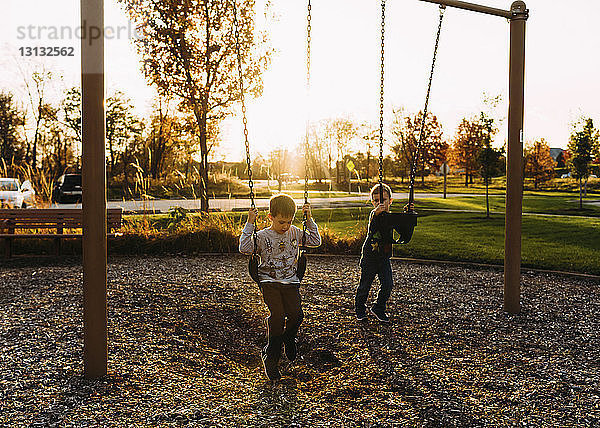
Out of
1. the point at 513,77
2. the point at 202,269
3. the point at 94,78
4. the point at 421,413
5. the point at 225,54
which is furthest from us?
the point at 225,54

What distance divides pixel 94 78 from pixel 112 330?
2.38 metres

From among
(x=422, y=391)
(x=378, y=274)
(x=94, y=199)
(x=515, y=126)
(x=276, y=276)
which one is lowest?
(x=422, y=391)

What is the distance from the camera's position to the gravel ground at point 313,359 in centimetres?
350

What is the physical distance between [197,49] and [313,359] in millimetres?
11387

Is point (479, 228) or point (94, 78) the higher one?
point (94, 78)

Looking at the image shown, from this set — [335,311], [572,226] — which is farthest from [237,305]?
[572,226]

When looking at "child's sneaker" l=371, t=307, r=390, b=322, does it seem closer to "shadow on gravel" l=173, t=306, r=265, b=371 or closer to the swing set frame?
"shadow on gravel" l=173, t=306, r=265, b=371

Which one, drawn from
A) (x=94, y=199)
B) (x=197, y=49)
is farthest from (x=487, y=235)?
(x=94, y=199)

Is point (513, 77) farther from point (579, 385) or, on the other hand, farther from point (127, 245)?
point (127, 245)

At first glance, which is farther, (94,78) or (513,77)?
(513,77)

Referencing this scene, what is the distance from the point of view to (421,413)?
11.4 ft

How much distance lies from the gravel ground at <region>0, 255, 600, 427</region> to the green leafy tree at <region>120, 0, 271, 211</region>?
7.98 m

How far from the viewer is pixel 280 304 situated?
4109 millimetres

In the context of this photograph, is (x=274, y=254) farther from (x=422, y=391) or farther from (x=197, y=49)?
(x=197, y=49)
